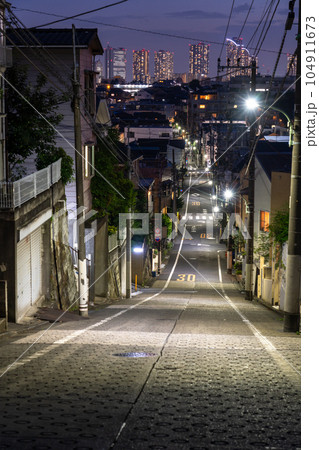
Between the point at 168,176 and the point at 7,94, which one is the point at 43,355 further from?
the point at 168,176

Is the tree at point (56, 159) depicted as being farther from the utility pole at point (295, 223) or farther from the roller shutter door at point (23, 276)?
the utility pole at point (295, 223)

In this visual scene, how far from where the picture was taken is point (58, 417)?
690cm

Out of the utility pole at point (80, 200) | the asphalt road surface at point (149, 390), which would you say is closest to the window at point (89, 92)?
the utility pole at point (80, 200)

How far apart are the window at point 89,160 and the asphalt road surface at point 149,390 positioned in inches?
702

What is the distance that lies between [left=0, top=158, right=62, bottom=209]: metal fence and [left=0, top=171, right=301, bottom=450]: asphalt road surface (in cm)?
398

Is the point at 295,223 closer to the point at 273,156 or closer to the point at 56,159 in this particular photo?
the point at 56,159

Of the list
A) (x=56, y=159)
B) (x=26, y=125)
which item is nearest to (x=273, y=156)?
(x=56, y=159)

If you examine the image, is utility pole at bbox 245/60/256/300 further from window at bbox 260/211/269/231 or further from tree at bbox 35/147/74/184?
tree at bbox 35/147/74/184

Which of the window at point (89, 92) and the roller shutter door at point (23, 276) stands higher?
the window at point (89, 92)

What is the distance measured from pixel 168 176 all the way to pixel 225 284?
38.4 m

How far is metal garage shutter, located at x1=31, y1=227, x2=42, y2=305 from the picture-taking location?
2095cm

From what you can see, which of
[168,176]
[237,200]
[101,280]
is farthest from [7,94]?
[168,176]

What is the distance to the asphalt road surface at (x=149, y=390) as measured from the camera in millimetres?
6211

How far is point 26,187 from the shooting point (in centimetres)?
1944
